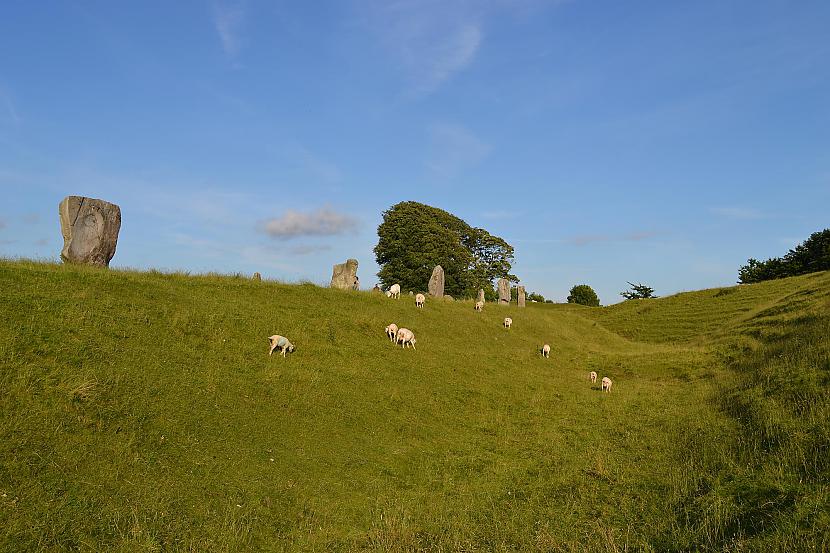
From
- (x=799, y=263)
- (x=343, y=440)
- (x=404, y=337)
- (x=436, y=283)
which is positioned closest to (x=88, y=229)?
(x=404, y=337)

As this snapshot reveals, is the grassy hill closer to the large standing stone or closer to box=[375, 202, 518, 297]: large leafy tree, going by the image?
the large standing stone

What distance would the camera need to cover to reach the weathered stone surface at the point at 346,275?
35.3 m

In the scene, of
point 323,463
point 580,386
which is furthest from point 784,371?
point 323,463

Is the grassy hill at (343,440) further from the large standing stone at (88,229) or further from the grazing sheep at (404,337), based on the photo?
the large standing stone at (88,229)

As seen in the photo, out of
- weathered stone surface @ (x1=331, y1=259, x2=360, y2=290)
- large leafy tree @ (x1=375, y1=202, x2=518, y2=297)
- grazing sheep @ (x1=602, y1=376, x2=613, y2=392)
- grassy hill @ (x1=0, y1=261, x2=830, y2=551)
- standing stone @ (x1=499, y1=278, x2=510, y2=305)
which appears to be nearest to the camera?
grassy hill @ (x1=0, y1=261, x2=830, y2=551)

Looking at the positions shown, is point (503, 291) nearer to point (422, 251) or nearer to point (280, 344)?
point (422, 251)

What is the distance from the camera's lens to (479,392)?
20.0 metres

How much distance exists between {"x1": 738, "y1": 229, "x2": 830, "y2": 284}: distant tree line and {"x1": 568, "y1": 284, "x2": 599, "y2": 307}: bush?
87.9ft

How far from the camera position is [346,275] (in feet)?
117

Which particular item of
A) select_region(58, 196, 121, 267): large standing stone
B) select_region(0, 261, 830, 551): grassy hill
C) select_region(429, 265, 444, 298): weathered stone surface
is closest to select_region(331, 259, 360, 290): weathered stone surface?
select_region(429, 265, 444, 298): weathered stone surface

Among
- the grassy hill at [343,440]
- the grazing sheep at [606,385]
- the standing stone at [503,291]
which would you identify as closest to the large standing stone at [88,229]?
the grassy hill at [343,440]

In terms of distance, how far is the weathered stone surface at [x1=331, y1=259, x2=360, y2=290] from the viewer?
35.3 metres

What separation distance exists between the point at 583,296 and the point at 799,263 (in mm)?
37615

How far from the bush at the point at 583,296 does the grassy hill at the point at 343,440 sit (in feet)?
267
